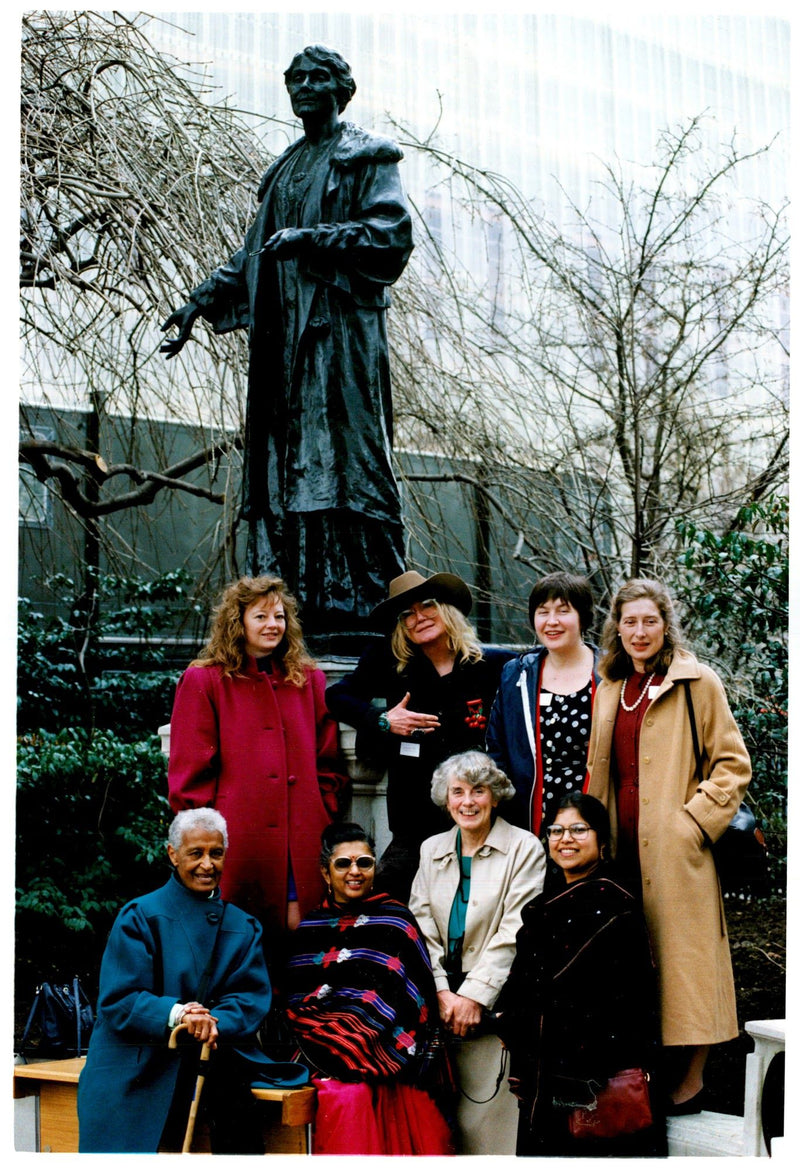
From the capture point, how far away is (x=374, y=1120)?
11.1 feet

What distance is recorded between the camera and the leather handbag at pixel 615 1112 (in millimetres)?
3289

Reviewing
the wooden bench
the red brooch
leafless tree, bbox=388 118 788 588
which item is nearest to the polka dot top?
the red brooch

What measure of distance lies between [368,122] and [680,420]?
2.15m

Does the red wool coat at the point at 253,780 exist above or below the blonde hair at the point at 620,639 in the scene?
below

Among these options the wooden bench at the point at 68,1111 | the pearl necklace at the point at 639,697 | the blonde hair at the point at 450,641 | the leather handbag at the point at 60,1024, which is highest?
the blonde hair at the point at 450,641

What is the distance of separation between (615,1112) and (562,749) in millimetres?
908

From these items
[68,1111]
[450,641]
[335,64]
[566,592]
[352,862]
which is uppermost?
[335,64]

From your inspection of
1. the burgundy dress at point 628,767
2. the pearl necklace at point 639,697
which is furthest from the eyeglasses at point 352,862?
the pearl necklace at point 639,697

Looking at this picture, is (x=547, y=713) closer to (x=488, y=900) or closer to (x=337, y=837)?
(x=488, y=900)

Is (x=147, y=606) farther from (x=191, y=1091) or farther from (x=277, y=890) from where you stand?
(x=191, y=1091)

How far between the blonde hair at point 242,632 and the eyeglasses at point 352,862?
54 cm

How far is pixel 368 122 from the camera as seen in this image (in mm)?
6852

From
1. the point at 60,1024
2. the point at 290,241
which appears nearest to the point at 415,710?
the point at 60,1024

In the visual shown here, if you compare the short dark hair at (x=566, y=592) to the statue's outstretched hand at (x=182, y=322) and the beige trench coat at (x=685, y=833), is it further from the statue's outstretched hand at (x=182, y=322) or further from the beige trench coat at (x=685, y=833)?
the statue's outstretched hand at (x=182, y=322)
